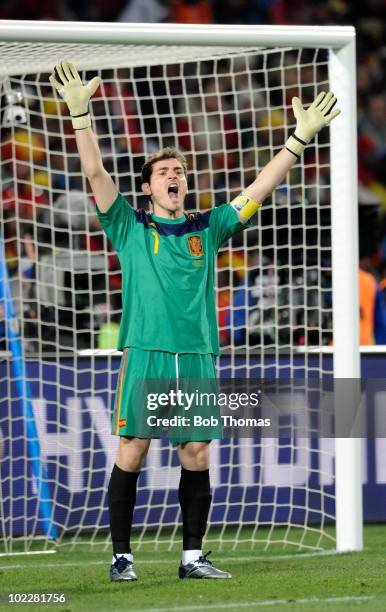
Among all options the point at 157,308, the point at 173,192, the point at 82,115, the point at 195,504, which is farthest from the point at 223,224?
the point at 195,504

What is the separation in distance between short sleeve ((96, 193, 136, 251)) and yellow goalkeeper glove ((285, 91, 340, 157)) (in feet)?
2.48

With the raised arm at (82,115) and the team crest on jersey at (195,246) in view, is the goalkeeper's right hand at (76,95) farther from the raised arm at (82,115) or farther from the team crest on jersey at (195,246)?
the team crest on jersey at (195,246)

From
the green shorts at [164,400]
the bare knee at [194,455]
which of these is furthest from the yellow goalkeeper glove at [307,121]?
the bare knee at [194,455]

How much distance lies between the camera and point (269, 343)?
8.06 metres

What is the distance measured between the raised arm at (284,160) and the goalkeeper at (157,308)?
1 cm

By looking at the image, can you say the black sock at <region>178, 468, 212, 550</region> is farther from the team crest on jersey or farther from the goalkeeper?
the team crest on jersey

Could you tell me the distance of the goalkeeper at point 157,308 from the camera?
5188mm

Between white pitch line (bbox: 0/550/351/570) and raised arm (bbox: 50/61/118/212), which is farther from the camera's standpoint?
white pitch line (bbox: 0/550/351/570)

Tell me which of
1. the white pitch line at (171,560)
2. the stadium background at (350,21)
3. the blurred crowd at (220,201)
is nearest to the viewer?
the white pitch line at (171,560)

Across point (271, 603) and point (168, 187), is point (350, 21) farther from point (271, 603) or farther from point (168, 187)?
point (271, 603)

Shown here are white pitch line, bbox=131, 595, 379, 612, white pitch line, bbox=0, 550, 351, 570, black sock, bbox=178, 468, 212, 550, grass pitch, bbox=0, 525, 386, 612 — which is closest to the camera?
white pitch line, bbox=131, 595, 379, 612

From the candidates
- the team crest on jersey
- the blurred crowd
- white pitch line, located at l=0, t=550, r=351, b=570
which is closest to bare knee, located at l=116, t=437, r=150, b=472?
the team crest on jersey

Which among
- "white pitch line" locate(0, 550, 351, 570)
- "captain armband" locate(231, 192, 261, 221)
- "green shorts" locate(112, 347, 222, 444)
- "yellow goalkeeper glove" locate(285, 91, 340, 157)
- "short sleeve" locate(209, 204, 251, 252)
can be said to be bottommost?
"white pitch line" locate(0, 550, 351, 570)

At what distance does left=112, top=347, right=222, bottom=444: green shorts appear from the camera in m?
5.16
